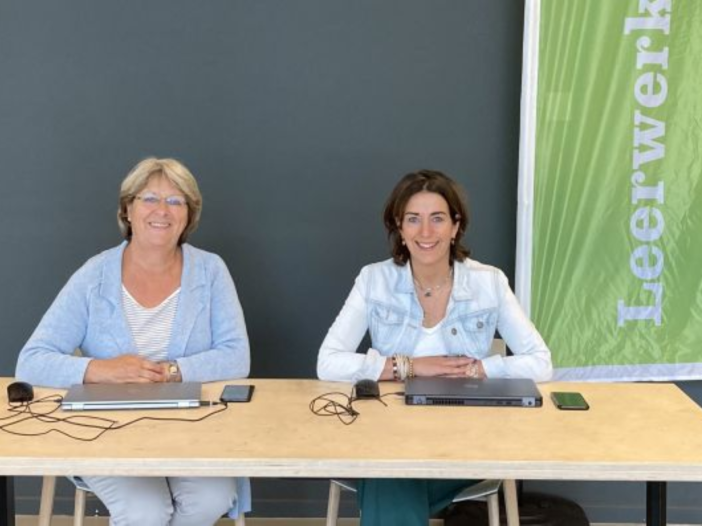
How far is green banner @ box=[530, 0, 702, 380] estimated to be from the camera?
272cm

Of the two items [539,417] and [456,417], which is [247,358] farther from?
[539,417]

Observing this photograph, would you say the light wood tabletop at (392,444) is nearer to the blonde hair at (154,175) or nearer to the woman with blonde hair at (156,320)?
the woman with blonde hair at (156,320)

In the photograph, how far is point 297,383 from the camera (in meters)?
2.16

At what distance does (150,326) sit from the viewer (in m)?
2.32

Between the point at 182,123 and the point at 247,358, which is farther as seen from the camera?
the point at 182,123

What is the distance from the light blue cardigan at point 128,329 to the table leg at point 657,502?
103 cm

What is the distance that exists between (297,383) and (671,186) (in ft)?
4.96

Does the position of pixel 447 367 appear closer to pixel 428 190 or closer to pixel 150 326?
pixel 428 190

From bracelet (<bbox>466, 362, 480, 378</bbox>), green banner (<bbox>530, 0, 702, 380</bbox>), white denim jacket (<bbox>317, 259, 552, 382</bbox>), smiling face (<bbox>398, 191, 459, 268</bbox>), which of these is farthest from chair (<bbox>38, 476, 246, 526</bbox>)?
green banner (<bbox>530, 0, 702, 380</bbox>)

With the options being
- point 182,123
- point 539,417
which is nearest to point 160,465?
point 539,417

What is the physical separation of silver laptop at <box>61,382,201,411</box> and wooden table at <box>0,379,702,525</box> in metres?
0.03

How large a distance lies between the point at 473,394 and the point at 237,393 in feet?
1.93

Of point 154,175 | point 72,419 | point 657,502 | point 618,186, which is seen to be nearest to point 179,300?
point 154,175

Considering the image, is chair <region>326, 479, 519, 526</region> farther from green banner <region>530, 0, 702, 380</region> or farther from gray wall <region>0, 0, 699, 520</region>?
gray wall <region>0, 0, 699, 520</region>
